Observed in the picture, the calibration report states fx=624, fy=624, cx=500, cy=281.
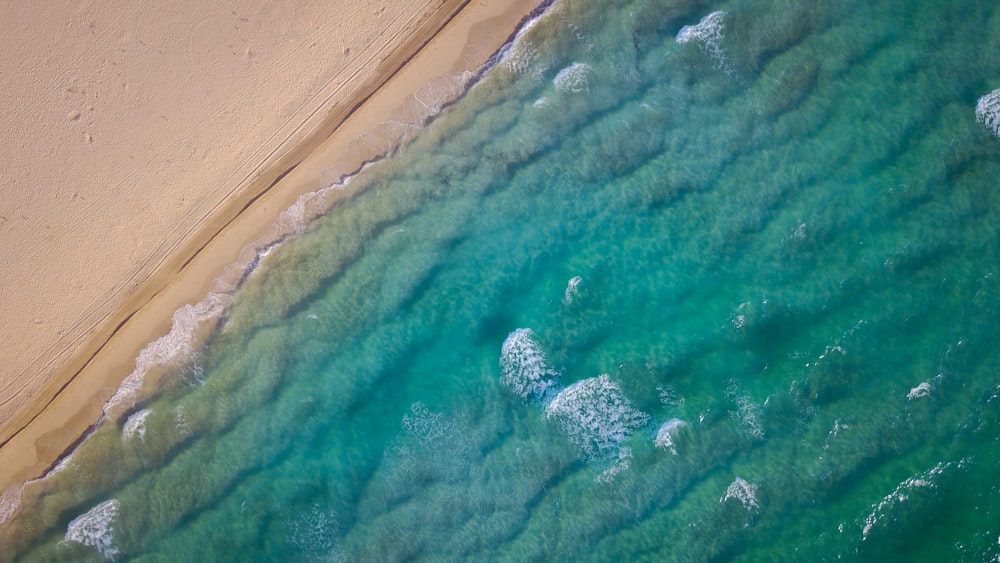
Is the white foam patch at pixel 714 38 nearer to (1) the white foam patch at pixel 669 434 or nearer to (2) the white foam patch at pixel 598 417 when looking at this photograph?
(2) the white foam patch at pixel 598 417

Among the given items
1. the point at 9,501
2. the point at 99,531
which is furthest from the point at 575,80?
the point at 9,501

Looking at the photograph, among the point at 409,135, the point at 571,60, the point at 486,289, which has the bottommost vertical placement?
the point at 486,289

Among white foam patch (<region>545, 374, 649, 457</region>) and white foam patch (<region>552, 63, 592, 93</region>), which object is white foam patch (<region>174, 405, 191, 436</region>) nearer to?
white foam patch (<region>545, 374, 649, 457</region>)

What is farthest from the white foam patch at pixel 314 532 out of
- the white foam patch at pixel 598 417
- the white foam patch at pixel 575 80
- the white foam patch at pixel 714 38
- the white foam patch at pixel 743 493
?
the white foam patch at pixel 714 38

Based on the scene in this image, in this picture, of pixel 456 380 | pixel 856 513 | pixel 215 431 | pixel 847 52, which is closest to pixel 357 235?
pixel 456 380

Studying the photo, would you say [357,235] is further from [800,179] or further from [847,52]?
[847,52]

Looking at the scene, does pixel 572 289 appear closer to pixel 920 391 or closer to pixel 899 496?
pixel 920 391

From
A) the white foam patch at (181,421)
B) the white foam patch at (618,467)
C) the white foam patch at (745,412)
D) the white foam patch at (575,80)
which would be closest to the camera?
the white foam patch at (745,412)
